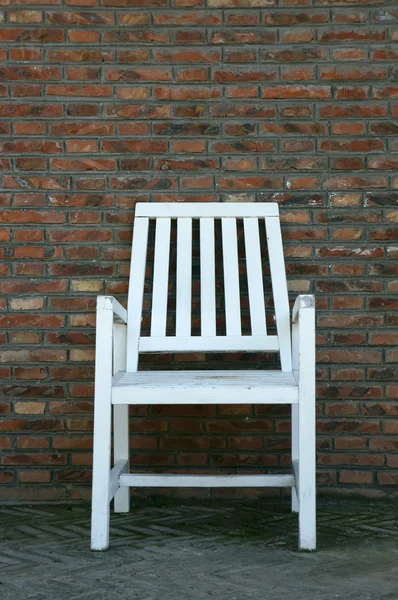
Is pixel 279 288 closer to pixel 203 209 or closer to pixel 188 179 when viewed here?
pixel 203 209

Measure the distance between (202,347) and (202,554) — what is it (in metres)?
0.74

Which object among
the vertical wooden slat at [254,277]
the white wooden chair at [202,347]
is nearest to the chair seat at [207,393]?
the white wooden chair at [202,347]

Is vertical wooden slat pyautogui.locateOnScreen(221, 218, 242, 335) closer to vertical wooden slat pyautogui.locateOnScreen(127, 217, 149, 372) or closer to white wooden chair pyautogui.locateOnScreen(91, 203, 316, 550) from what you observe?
white wooden chair pyautogui.locateOnScreen(91, 203, 316, 550)

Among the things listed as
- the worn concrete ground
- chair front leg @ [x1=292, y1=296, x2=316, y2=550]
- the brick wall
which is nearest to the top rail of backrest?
the brick wall

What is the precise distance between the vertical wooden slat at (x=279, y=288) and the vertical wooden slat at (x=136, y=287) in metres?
0.45

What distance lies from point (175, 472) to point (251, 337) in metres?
0.62

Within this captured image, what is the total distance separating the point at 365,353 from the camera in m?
3.00

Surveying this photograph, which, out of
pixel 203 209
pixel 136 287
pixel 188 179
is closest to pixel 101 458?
pixel 136 287

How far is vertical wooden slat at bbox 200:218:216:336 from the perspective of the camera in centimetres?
283

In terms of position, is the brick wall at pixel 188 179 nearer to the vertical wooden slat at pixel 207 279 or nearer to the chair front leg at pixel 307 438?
the vertical wooden slat at pixel 207 279

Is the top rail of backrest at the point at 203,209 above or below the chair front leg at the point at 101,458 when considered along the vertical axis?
above

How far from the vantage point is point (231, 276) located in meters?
2.88

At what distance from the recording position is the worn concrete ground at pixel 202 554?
6.50ft

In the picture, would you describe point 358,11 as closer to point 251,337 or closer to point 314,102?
point 314,102
